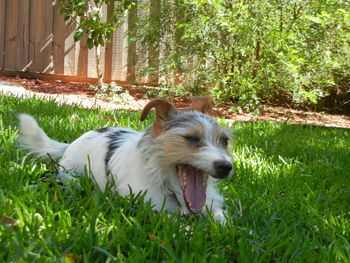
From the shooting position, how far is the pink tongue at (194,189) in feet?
9.43

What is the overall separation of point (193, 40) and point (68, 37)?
3.79 metres

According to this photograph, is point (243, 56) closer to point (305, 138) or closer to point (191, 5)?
point (191, 5)

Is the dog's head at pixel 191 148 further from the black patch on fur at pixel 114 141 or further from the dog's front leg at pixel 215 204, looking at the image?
the black patch on fur at pixel 114 141

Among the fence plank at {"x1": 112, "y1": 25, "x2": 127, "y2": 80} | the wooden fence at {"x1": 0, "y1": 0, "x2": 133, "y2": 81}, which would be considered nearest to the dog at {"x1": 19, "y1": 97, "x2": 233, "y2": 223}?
the wooden fence at {"x1": 0, "y1": 0, "x2": 133, "y2": 81}

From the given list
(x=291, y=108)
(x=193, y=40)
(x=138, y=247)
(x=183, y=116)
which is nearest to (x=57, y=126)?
(x=183, y=116)

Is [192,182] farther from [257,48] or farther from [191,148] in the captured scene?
[257,48]

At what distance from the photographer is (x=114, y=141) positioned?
→ 360cm

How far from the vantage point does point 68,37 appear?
10.9 meters

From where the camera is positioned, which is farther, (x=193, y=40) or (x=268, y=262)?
(x=193, y=40)

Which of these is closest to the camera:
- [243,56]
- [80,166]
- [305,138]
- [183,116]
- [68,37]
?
[183,116]

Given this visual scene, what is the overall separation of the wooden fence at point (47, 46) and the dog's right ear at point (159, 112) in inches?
285

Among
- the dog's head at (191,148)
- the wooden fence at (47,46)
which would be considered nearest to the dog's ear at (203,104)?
the dog's head at (191,148)

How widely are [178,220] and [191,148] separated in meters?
0.66

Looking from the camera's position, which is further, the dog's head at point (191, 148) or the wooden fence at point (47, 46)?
the wooden fence at point (47, 46)
